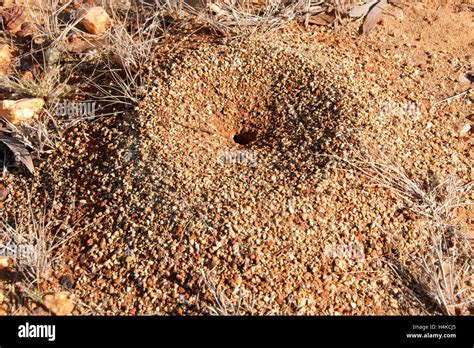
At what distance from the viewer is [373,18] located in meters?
3.50

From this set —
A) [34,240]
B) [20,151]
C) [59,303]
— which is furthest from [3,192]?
[59,303]

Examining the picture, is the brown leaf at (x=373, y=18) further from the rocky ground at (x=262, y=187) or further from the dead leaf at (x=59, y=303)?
Answer: the dead leaf at (x=59, y=303)

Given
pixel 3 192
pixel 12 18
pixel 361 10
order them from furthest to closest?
pixel 12 18 → pixel 361 10 → pixel 3 192

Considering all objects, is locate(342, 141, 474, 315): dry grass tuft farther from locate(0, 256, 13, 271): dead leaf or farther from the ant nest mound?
locate(0, 256, 13, 271): dead leaf

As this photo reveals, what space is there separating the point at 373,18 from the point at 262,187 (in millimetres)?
1651

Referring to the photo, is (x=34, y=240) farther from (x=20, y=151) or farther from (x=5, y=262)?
(x=20, y=151)

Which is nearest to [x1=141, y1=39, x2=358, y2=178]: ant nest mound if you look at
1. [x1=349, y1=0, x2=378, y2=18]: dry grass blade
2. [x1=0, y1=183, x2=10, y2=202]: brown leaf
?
[x1=349, y1=0, x2=378, y2=18]: dry grass blade

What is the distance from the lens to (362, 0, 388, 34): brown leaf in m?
3.46

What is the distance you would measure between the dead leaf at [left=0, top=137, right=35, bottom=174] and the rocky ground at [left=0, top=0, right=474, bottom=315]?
0.06 metres

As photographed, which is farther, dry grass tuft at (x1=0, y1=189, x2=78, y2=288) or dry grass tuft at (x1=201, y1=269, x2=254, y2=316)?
dry grass tuft at (x1=0, y1=189, x2=78, y2=288)

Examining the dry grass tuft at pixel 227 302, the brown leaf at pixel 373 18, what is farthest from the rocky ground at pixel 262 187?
the brown leaf at pixel 373 18
